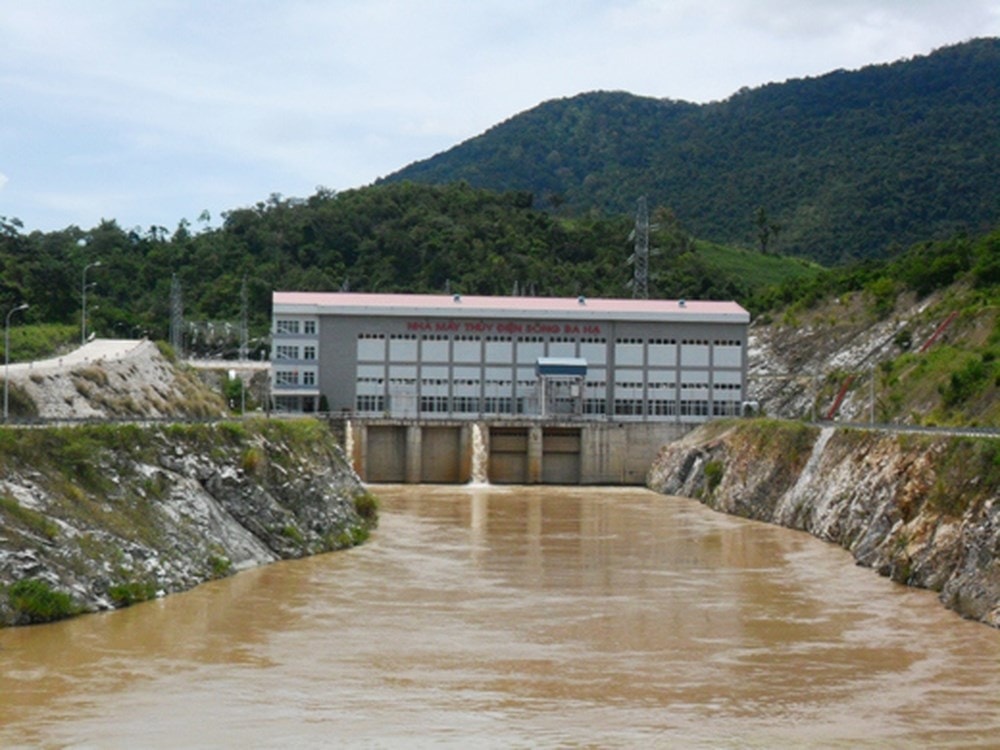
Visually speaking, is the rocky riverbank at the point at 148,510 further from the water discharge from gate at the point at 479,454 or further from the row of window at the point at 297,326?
the row of window at the point at 297,326

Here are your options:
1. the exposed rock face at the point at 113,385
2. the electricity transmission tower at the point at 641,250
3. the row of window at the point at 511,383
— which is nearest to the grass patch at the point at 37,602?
the exposed rock face at the point at 113,385

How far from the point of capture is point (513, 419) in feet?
330

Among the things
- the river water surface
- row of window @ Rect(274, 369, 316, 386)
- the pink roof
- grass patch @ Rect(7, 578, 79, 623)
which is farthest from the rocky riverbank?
row of window @ Rect(274, 369, 316, 386)

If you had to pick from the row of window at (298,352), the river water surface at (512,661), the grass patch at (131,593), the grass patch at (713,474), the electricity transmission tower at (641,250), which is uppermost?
the electricity transmission tower at (641,250)

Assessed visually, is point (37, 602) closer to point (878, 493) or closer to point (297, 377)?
point (878, 493)

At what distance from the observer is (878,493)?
5603cm

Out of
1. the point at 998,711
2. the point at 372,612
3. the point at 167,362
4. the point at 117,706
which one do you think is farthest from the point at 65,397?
the point at 998,711

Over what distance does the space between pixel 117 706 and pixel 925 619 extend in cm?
2350

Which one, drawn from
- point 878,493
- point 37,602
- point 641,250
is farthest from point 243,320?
point 37,602

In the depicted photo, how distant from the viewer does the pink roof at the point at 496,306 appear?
102812 mm

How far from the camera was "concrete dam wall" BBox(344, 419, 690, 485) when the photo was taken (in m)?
97.8

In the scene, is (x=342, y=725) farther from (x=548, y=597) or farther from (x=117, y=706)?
(x=548, y=597)

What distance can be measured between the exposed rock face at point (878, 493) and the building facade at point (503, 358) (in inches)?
603

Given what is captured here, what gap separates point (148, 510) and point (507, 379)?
2422 inches
